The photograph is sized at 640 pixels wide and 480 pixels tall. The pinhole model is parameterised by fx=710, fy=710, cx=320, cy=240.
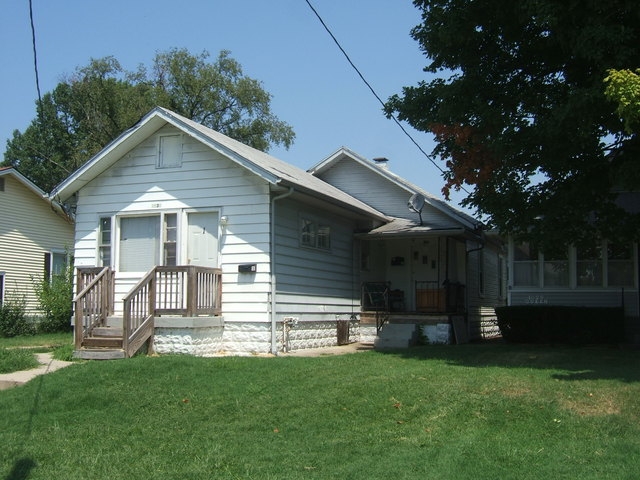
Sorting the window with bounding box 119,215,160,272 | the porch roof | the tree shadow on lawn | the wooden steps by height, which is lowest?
the tree shadow on lawn

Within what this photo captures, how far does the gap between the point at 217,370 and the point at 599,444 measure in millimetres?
6243

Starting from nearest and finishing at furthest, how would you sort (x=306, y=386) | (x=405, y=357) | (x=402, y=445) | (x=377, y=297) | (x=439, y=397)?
(x=402, y=445), (x=439, y=397), (x=306, y=386), (x=405, y=357), (x=377, y=297)

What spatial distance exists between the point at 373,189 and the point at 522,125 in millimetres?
8958

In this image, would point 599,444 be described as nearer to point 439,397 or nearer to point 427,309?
point 439,397

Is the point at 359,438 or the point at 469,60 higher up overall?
the point at 469,60

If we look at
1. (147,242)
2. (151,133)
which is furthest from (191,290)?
(151,133)

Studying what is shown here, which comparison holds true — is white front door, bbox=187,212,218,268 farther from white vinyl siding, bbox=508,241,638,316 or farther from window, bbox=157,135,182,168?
white vinyl siding, bbox=508,241,638,316

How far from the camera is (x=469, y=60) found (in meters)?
14.9

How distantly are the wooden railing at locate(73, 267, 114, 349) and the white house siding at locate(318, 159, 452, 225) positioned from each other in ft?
29.7

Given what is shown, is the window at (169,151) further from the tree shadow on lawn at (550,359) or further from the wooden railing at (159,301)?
the tree shadow on lawn at (550,359)

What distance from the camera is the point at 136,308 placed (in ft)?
46.1

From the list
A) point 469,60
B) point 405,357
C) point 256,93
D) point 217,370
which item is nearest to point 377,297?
point 405,357

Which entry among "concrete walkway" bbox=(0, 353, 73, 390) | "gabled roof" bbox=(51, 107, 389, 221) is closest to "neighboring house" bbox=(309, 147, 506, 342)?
"gabled roof" bbox=(51, 107, 389, 221)

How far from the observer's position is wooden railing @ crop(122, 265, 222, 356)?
1362cm
